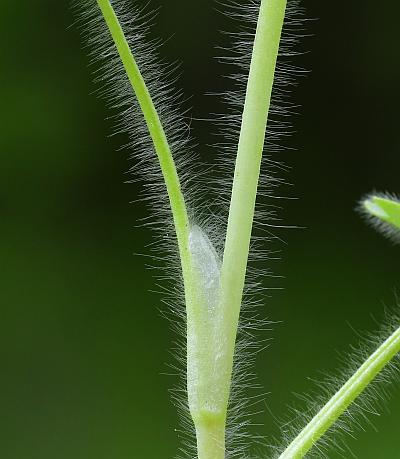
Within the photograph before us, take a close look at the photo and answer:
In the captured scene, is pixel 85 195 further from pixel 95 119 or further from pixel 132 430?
pixel 132 430

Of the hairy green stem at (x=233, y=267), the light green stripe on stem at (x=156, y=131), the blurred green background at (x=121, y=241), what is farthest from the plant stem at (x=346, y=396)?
the blurred green background at (x=121, y=241)

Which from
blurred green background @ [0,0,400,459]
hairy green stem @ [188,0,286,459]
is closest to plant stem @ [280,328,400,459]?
hairy green stem @ [188,0,286,459]

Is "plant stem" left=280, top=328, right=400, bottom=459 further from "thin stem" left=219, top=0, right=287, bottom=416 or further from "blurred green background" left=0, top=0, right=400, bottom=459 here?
"blurred green background" left=0, top=0, right=400, bottom=459

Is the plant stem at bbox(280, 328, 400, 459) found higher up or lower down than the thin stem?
lower down

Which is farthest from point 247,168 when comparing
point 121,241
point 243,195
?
point 121,241

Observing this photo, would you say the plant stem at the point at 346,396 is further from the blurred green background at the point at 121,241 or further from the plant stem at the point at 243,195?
the blurred green background at the point at 121,241

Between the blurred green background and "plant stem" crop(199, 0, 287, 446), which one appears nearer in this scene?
"plant stem" crop(199, 0, 287, 446)
